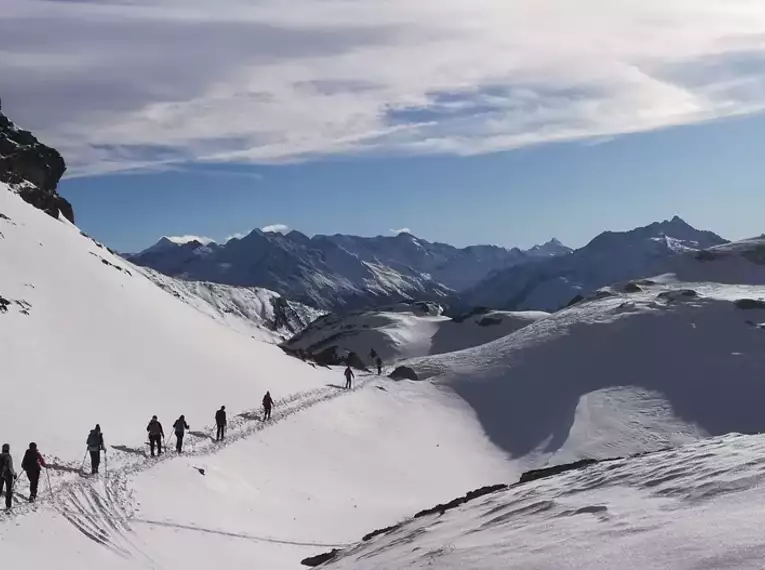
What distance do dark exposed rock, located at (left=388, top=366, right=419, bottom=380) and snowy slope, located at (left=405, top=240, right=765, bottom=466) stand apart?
1643 mm

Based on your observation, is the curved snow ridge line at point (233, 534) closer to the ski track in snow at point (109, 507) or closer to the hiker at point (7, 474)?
the ski track in snow at point (109, 507)

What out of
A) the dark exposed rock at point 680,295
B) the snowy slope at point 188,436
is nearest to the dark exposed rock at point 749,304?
the dark exposed rock at point 680,295

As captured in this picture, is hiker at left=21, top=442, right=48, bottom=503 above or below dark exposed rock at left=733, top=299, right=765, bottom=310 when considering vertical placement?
above

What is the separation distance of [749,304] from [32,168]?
82.1 m

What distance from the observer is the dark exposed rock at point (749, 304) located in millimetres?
81250

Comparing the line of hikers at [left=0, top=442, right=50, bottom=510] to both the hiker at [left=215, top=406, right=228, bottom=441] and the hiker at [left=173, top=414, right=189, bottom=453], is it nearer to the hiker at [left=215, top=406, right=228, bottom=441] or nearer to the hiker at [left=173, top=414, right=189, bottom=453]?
the hiker at [left=173, top=414, right=189, bottom=453]

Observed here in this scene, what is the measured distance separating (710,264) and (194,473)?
133 meters

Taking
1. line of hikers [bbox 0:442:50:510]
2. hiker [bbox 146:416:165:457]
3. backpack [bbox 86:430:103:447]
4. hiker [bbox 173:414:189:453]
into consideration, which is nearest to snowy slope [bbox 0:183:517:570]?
line of hikers [bbox 0:442:50:510]

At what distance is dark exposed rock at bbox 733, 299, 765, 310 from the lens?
8125 cm

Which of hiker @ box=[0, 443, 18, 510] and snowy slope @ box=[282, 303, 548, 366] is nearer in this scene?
hiker @ box=[0, 443, 18, 510]

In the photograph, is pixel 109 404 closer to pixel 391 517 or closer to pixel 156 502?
pixel 156 502

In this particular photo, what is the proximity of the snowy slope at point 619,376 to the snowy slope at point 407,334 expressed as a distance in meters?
37.0

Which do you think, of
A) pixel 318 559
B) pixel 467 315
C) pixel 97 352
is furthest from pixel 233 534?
pixel 467 315

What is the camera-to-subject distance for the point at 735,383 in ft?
211
